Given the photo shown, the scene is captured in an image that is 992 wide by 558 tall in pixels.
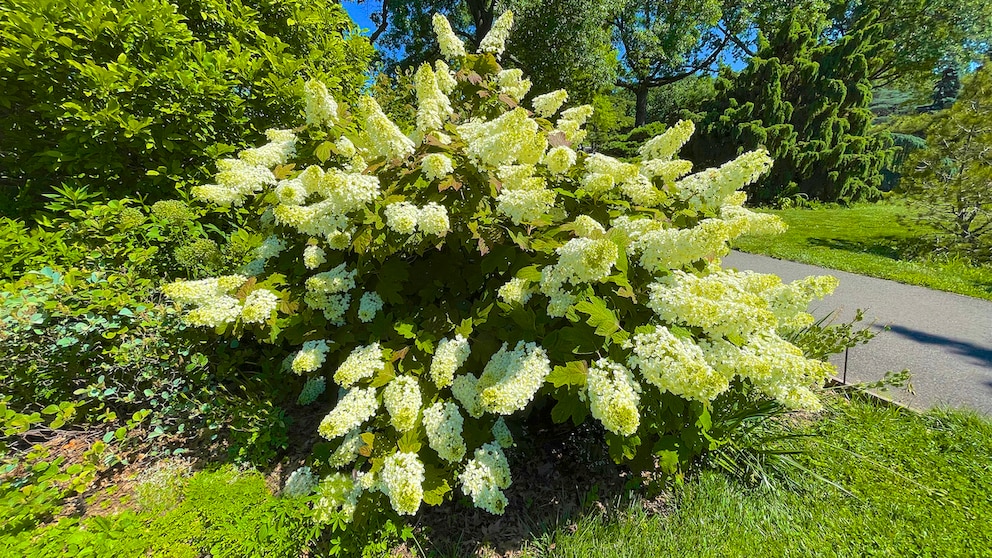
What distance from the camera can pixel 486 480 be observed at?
205 centimetres

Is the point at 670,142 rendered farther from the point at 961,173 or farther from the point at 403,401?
the point at 961,173

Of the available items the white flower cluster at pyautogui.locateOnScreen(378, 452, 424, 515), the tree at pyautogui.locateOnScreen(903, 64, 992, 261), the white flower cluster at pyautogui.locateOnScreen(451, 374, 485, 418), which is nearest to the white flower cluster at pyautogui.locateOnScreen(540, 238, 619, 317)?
the white flower cluster at pyautogui.locateOnScreen(451, 374, 485, 418)

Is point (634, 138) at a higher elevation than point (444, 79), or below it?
higher

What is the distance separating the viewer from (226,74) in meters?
3.55

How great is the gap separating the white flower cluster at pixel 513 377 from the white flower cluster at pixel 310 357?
88cm

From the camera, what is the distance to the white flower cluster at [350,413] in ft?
6.20

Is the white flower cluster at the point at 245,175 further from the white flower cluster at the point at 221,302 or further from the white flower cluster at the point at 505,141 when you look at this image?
the white flower cluster at the point at 505,141

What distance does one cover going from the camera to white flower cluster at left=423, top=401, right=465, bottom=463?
6.48 feet

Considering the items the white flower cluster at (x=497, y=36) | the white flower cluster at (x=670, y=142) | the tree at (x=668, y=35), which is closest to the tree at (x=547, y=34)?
the tree at (x=668, y=35)

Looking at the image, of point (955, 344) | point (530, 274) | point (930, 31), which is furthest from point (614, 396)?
point (930, 31)

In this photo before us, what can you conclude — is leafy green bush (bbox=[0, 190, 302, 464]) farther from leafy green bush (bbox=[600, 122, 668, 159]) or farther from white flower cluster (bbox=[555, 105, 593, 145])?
leafy green bush (bbox=[600, 122, 668, 159])

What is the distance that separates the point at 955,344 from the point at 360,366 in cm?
646

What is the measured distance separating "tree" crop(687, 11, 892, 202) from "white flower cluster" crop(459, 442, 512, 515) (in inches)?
758

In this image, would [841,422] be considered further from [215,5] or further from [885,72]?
[885,72]
